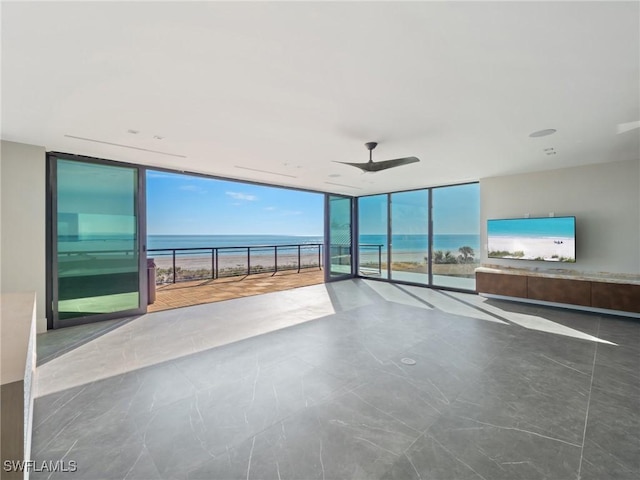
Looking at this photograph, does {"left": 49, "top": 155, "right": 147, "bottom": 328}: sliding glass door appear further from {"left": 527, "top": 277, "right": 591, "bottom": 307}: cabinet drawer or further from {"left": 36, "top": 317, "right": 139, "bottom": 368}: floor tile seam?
{"left": 527, "top": 277, "right": 591, "bottom": 307}: cabinet drawer

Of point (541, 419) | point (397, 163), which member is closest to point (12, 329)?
point (541, 419)

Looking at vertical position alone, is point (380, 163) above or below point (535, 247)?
above

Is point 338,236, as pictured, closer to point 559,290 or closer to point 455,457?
point 559,290

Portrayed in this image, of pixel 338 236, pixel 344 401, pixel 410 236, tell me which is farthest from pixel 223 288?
pixel 344 401

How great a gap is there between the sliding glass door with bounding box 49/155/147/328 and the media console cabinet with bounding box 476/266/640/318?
21.8ft

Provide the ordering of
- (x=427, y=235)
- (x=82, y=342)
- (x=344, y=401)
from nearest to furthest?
(x=344, y=401)
(x=82, y=342)
(x=427, y=235)

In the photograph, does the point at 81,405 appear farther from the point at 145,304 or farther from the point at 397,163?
the point at 397,163

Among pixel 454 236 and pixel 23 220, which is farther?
pixel 454 236

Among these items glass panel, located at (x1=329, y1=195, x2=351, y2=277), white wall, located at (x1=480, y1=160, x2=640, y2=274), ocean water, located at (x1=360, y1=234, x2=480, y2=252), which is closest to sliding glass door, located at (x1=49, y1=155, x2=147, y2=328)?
glass panel, located at (x1=329, y1=195, x2=351, y2=277)

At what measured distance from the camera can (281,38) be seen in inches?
72.6

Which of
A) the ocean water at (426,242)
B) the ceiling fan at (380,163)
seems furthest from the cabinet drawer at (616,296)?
the ceiling fan at (380,163)

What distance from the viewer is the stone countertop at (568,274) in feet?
15.2

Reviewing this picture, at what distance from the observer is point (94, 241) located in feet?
15.0

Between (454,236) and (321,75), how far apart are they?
20.3 ft
